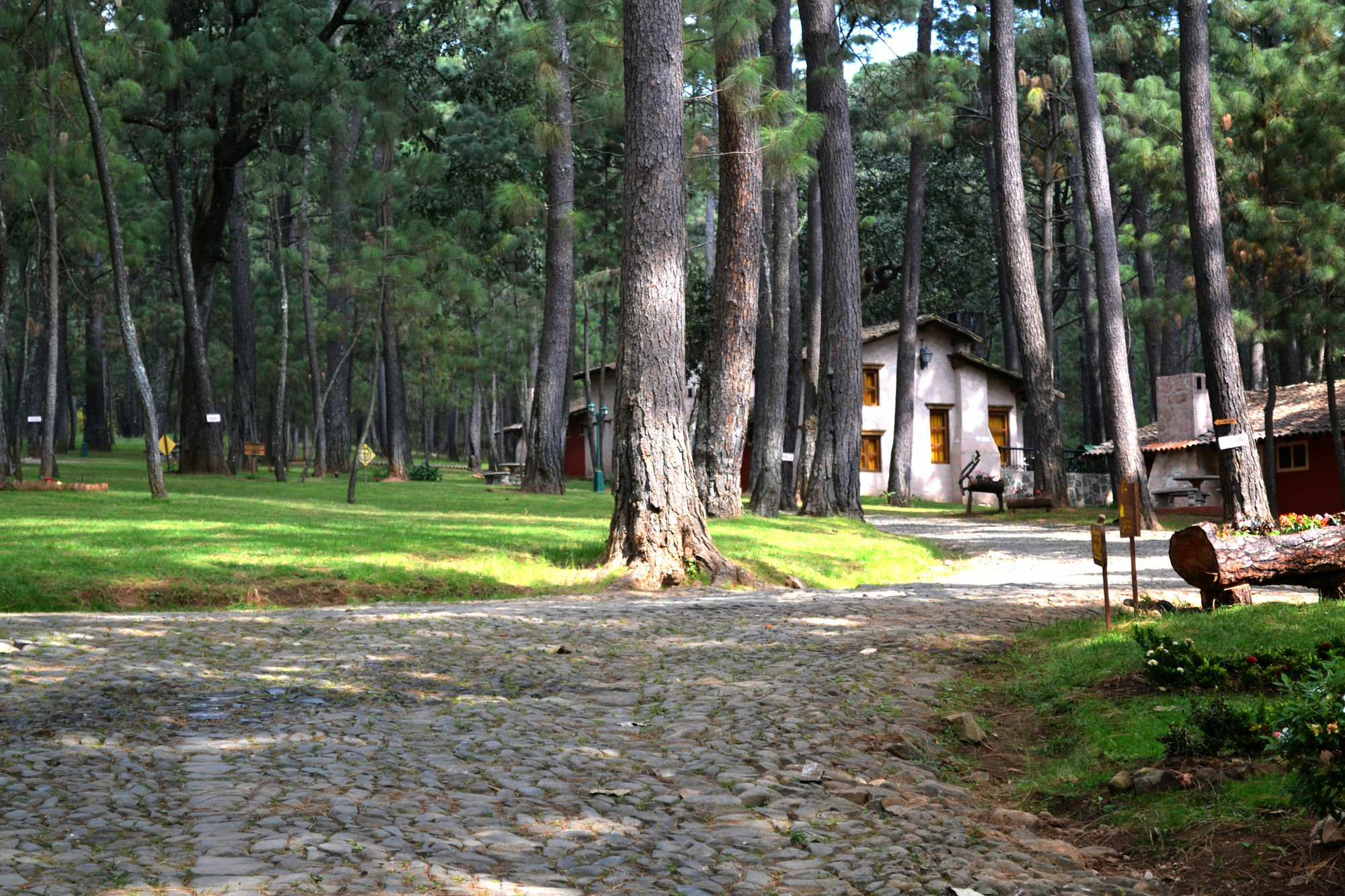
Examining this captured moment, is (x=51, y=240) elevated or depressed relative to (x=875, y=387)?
elevated

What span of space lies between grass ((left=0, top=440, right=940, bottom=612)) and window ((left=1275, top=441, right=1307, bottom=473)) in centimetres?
1466

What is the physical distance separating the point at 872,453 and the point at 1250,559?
34.1m

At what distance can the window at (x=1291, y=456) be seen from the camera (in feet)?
93.5

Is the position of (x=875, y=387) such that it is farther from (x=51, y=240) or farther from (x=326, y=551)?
(x=326, y=551)

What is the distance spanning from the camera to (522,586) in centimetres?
1199

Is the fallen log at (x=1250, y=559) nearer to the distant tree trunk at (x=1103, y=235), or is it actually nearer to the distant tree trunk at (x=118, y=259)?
the distant tree trunk at (x=1103, y=235)

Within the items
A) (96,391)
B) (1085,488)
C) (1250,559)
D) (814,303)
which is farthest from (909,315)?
(96,391)

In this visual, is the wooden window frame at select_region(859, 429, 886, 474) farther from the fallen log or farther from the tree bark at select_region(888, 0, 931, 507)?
the fallen log

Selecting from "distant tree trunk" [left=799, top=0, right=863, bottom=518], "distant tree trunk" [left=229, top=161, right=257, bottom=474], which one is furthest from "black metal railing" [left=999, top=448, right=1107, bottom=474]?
"distant tree trunk" [left=229, top=161, right=257, bottom=474]

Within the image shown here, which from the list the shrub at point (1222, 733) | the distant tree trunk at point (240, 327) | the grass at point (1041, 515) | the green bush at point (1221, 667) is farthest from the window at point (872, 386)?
the shrub at point (1222, 733)

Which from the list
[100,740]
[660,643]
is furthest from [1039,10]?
[100,740]

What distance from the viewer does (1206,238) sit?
20953mm

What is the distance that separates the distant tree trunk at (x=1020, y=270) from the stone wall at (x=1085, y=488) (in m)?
3.81

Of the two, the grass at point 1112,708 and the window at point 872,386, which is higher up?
the window at point 872,386
